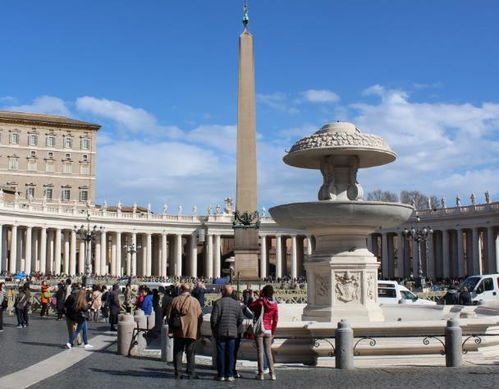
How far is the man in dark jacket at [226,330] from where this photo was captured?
1218 centimetres

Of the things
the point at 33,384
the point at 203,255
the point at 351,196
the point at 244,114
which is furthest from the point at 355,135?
the point at 203,255

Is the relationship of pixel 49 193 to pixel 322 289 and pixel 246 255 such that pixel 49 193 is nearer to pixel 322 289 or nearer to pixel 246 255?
pixel 246 255

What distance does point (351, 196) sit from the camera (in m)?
16.1

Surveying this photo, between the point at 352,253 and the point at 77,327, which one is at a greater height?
the point at 352,253

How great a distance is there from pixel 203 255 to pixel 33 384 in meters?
96.8

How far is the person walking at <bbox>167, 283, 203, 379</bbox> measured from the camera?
12508 mm

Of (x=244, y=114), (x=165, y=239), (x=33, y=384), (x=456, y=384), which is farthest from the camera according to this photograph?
(x=165, y=239)

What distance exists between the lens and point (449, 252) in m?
83.1

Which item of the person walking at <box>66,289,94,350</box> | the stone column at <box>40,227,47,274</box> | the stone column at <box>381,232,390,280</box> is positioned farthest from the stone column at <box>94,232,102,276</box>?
the person walking at <box>66,289,94,350</box>

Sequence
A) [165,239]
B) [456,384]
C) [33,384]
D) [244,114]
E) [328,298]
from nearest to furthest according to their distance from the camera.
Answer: [456,384] < [33,384] < [328,298] < [244,114] < [165,239]

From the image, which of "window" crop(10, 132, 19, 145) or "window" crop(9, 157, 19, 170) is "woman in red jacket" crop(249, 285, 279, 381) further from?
"window" crop(10, 132, 19, 145)

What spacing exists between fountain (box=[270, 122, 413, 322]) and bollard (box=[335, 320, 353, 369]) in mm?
2046

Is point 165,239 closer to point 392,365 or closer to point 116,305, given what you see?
point 116,305

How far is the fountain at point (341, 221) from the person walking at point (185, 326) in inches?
136
